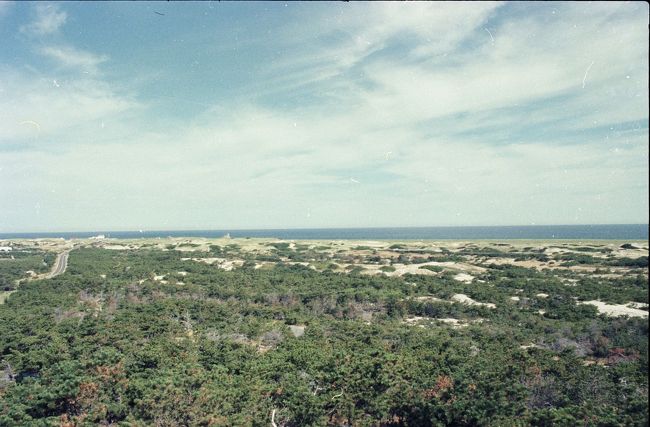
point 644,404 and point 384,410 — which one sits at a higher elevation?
point 644,404

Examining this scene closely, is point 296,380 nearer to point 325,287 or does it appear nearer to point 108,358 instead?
point 108,358

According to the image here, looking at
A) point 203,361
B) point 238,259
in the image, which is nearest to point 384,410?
point 203,361

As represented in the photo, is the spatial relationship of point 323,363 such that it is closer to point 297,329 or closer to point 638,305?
point 297,329

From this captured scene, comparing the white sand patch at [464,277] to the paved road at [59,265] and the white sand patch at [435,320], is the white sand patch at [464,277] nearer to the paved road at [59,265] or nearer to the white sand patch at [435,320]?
the white sand patch at [435,320]

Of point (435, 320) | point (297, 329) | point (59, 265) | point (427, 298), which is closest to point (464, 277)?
point (427, 298)

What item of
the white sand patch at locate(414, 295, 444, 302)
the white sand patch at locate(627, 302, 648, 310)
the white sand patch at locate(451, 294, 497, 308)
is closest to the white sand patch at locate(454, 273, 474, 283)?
the white sand patch at locate(451, 294, 497, 308)

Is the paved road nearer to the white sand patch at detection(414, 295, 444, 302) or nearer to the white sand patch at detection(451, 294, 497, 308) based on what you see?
the white sand patch at detection(414, 295, 444, 302)
